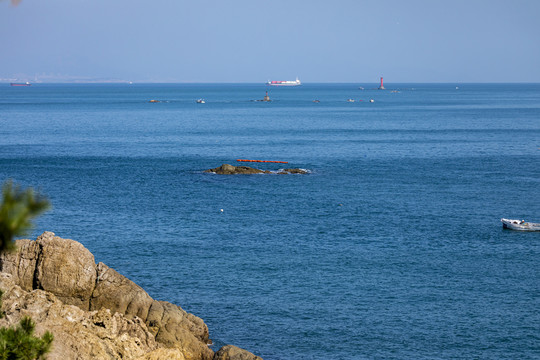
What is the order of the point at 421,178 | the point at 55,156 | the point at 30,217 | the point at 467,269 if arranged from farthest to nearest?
1. the point at 55,156
2. the point at 421,178
3. the point at 467,269
4. the point at 30,217

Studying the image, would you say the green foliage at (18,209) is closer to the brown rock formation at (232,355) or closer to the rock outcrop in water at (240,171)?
the brown rock formation at (232,355)

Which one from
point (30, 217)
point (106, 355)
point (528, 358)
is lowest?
point (528, 358)

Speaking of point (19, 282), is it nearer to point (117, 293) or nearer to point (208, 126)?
point (117, 293)

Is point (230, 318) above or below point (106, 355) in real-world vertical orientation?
below

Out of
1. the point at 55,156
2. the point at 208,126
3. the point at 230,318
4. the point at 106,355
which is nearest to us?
the point at 106,355

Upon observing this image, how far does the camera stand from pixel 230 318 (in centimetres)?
4609

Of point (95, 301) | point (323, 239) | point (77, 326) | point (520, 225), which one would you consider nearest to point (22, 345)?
point (77, 326)

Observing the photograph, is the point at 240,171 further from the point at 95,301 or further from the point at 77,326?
the point at 77,326

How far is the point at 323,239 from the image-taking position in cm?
6606

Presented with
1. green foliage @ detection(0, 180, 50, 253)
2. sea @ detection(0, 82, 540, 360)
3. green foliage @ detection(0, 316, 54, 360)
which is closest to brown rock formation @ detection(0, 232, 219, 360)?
sea @ detection(0, 82, 540, 360)

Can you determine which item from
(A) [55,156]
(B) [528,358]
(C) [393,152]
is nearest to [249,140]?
(C) [393,152]

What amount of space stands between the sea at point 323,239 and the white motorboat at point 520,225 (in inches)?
37.4

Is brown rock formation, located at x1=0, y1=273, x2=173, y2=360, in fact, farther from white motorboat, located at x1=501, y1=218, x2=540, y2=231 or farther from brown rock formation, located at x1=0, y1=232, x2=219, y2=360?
white motorboat, located at x1=501, y1=218, x2=540, y2=231

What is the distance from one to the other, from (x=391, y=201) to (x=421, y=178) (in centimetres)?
1872
